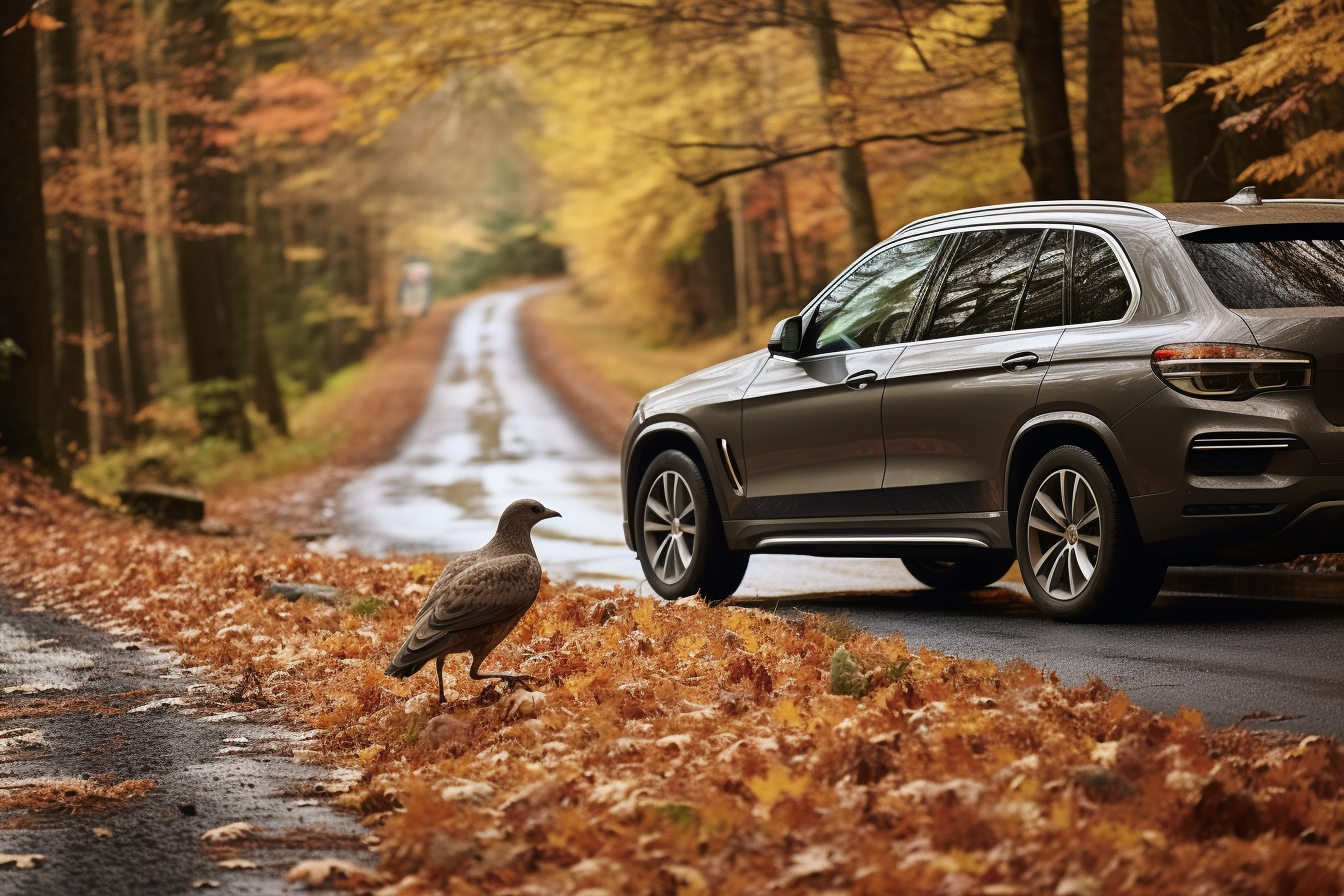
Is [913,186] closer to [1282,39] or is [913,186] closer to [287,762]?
[1282,39]

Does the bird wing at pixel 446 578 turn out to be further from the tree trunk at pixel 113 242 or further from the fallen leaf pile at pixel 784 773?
the tree trunk at pixel 113 242

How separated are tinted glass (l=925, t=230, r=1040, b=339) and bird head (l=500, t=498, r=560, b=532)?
8.14ft

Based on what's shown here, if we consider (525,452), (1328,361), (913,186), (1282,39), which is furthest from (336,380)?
(1328,361)

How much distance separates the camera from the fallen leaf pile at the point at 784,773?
379cm

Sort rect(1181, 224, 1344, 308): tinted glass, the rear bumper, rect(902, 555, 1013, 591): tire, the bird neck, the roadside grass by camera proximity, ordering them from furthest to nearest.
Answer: the roadside grass, rect(902, 555, 1013, 591): tire, rect(1181, 224, 1344, 308): tinted glass, the rear bumper, the bird neck

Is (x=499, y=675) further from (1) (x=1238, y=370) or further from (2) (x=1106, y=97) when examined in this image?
(2) (x=1106, y=97)

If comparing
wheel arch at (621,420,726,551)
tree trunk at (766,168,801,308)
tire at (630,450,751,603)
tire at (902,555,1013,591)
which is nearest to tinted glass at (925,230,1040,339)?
wheel arch at (621,420,726,551)

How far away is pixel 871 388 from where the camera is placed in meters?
8.19

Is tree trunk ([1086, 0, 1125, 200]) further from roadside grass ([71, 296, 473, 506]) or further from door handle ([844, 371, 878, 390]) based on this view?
roadside grass ([71, 296, 473, 506])

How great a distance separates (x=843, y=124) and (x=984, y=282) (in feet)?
26.6

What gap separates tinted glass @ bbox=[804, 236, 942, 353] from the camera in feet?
27.3

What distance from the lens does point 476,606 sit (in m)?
5.87

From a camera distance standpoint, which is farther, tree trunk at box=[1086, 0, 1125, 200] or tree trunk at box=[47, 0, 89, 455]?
tree trunk at box=[47, 0, 89, 455]

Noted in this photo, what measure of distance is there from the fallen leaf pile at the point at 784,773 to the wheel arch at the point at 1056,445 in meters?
1.14
